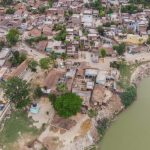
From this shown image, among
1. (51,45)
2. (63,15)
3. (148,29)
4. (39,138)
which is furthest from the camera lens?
(63,15)

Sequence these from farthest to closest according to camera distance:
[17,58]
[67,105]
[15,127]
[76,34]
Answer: [76,34]
[17,58]
[15,127]
[67,105]

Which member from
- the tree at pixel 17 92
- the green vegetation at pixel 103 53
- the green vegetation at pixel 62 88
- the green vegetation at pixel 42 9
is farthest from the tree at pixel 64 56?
the green vegetation at pixel 42 9

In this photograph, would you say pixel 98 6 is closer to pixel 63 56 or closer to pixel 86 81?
pixel 63 56

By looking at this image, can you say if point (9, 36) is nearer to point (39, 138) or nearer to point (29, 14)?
point (29, 14)

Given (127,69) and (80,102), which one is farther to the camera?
(127,69)

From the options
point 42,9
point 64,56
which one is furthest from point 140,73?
point 42,9

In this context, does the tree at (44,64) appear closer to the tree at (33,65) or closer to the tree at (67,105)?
the tree at (33,65)

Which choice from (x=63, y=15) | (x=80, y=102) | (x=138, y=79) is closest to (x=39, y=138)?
(x=80, y=102)

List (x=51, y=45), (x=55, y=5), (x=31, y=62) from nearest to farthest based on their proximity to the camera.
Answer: (x=31, y=62) → (x=51, y=45) → (x=55, y=5)
